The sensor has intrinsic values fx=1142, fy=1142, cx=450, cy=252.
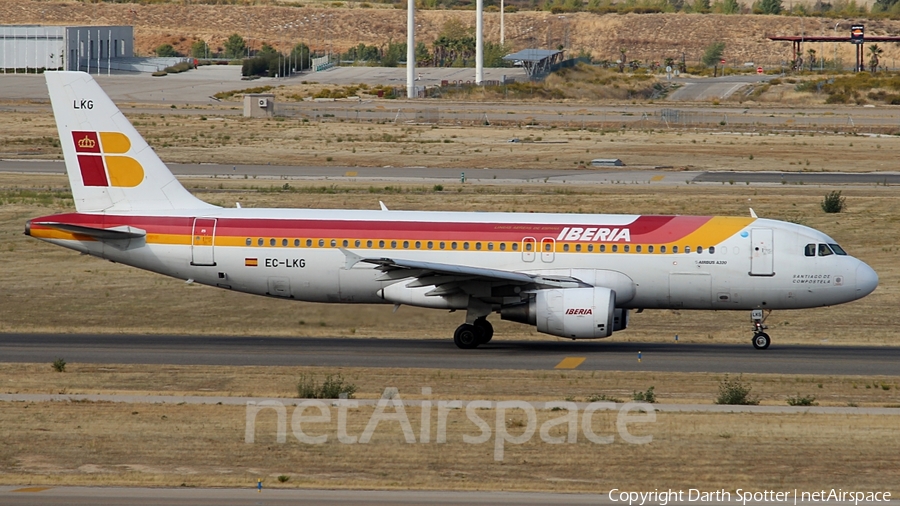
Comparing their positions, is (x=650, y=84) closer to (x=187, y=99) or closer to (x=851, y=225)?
(x=187, y=99)

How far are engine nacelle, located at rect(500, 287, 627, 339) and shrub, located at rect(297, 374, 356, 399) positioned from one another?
6404 mm

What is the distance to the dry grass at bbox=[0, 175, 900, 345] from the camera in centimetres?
3309

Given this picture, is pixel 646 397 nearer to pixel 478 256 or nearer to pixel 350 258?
pixel 478 256

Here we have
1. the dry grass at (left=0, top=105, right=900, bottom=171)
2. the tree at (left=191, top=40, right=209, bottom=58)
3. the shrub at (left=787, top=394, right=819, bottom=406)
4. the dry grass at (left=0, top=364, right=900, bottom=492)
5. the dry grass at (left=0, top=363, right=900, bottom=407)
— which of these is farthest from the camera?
the tree at (left=191, top=40, right=209, bottom=58)

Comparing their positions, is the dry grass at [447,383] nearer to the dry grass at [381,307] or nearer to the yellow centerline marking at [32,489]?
the dry grass at [381,307]

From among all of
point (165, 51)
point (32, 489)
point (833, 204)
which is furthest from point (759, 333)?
point (165, 51)

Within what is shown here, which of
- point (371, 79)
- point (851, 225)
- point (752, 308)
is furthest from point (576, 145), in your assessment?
point (371, 79)

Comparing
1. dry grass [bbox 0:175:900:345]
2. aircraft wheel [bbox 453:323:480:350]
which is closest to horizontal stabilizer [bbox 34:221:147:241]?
dry grass [bbox 0:175:900:345]

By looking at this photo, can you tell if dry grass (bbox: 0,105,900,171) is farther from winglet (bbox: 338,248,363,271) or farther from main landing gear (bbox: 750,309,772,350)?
main landing gear (bbox: 750,309,772,350)

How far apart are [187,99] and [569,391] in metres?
98.0

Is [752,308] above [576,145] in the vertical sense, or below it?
below

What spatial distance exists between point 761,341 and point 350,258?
441 inches

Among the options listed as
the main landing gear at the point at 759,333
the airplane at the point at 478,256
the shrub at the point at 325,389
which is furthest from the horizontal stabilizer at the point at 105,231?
the main landing gear at the point at 759,333

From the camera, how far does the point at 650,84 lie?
133250mm
